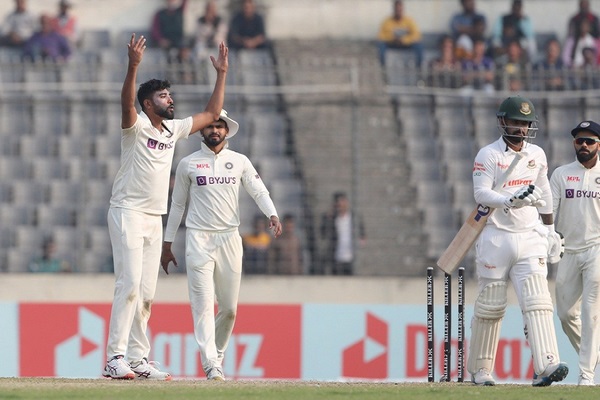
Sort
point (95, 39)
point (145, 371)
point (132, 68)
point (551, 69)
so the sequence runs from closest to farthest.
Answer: point (132, 68) → point (145, 371) → point (551, 69) → point (95, 39)

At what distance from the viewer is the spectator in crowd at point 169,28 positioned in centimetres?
2212

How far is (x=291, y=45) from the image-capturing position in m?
23.3

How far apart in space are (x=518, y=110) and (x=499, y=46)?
33.6ft

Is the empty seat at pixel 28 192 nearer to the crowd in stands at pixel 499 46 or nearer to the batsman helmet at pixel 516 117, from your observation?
the crowd in stands at pixel 499 46

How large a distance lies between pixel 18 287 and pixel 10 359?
2.72ft

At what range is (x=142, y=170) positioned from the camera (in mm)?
12133

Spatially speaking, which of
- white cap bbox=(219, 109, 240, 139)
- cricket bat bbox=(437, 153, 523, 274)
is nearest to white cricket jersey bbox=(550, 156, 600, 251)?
cricket bat bbox=(437, 153, 523, 274)

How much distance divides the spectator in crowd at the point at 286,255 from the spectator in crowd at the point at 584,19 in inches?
248

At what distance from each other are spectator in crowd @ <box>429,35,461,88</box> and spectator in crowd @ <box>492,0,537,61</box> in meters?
0.69

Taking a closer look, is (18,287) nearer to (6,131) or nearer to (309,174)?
(6,131)

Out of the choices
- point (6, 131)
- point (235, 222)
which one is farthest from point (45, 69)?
point (235, 222)

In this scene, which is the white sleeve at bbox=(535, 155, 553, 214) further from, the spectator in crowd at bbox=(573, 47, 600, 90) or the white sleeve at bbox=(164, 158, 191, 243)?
the spectator in crowd at bbox=(573, 47, 600, 90)

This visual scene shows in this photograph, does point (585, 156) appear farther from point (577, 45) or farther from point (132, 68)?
point (577, 45)

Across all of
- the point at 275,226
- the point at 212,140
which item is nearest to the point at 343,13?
the point at 212,140
